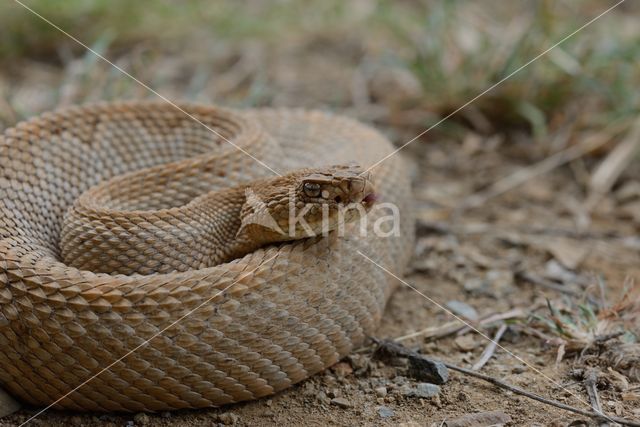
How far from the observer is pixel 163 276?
12.7 feet

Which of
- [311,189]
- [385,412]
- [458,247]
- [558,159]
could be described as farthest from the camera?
[558,159]

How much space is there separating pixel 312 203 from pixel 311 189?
78 mm

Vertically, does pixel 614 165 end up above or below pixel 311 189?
below

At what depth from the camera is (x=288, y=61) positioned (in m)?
9.55

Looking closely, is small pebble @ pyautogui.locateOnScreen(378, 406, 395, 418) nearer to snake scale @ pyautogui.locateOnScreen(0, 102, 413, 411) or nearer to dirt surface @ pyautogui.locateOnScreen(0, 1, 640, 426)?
dirt surface @ pyautogui.locateOnScreen(0, 1, 640, 426)

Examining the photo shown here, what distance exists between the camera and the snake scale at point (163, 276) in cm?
374

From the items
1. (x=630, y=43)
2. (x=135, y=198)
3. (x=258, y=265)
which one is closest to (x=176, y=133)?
(x=135, y=198)

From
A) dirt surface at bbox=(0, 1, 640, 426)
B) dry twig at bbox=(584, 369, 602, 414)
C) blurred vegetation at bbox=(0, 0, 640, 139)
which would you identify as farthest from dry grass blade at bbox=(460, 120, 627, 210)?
dry twig at bbox=(584, 369, 602, 414)

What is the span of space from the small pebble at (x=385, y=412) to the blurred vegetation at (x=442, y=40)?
410 centimetres

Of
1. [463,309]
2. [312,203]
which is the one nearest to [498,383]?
[463,309]

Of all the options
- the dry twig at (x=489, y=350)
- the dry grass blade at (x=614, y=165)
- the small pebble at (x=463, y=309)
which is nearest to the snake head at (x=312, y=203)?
the dry twig at (x=489, y=350)

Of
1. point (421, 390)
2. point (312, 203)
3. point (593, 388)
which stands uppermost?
point (312, 203)

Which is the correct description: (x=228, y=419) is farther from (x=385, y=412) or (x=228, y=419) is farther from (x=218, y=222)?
(x=218, y=222)

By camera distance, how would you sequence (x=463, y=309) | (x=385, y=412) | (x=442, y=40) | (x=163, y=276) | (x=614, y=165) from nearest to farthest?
(x=163, y=276) → (x=385, y=412) → (x=463, y=309) → (x=614, y=165) → (x=442, y=40)
